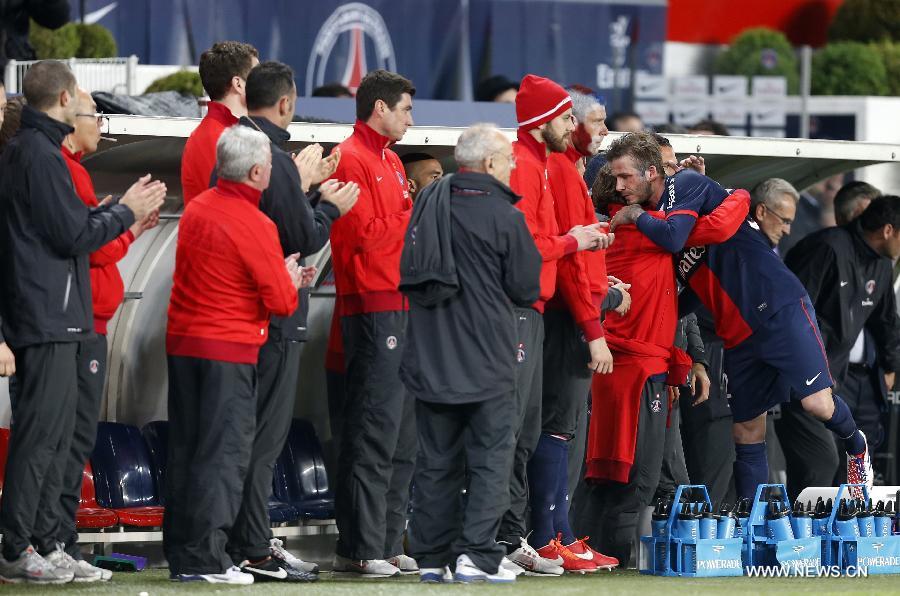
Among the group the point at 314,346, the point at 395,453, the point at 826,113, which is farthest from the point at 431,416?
the point at 826,113

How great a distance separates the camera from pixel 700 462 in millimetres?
9078

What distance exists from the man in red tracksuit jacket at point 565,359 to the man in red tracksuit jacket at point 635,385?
0.24 meters

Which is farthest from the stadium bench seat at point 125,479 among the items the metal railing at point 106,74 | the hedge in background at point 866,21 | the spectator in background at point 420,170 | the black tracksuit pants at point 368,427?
the hedge in background at point 866,21

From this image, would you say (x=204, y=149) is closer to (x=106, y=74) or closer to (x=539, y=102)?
(x=539, y=102)

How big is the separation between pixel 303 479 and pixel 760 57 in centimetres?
1317

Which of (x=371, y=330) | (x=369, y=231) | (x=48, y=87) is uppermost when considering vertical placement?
(x=48, y=87)

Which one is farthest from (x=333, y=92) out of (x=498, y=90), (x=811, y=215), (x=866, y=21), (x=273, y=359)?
(x=866, y=21)

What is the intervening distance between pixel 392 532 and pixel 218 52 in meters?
2.12

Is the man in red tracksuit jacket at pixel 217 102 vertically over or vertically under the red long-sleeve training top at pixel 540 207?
over

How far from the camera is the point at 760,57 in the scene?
20750 mm

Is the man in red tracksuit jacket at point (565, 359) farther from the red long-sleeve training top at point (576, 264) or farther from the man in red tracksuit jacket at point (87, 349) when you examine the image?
the man in red tracksuit jacket at point (87, 349)

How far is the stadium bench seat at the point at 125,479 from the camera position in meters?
8.21

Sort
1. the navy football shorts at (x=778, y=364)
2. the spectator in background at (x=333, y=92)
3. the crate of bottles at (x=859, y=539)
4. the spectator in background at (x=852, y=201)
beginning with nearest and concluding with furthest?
1. the crate of bottles at (x=859, y=539)
2. the navy football shorts at (x=778, y=364)
3. the spectator in background at (x=852, y=201)
4. the spectator in background at (x=333, y=92)

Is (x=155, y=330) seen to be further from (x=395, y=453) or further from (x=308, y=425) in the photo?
(x=395, y=453)
